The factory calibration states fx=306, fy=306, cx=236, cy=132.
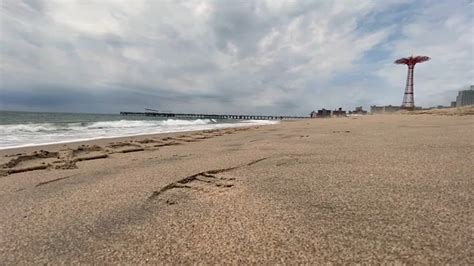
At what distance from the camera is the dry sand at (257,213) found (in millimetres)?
1556

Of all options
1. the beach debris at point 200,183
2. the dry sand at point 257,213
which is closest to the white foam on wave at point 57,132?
the dry sand at point 257,213

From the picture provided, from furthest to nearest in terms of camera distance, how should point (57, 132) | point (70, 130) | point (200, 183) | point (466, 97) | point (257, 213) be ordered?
point (466, 97)
point (70, 130)
point (57, 132)
point (200, 183)
point (257, 213)

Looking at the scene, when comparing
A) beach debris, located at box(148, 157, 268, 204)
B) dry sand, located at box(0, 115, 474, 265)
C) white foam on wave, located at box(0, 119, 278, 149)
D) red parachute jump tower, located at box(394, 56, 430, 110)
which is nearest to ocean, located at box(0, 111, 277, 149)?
white foam on wave, located at box(0, 119, 278, 149)

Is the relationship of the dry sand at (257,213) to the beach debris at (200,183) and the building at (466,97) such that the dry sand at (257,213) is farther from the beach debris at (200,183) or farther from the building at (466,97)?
the building at (466,97)

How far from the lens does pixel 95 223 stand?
2.09m

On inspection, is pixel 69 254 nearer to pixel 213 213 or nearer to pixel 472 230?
pixel 213 213

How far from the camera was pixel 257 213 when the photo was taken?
2068mm

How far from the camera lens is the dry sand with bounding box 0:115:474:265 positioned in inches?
61.2

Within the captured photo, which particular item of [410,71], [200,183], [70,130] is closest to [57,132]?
[70,130]

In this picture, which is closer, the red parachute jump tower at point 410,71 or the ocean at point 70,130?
the ocean at point 70,130

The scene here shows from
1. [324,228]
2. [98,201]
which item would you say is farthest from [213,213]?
[98,201]

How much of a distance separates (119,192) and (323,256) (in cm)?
200

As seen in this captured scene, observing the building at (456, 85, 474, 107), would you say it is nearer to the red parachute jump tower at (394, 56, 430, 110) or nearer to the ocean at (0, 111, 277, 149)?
the red parachute jump tower at (394, 56, 430, 110)

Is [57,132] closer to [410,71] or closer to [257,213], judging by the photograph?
[257,213]
